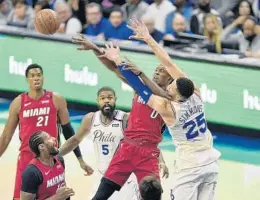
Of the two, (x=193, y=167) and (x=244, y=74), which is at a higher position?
(x=244, y=74)

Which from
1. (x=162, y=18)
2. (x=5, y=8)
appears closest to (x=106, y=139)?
(x=162, y=18)

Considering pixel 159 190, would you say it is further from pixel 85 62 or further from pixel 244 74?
pixel 85 62

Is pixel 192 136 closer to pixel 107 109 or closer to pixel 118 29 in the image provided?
pixel 107 109

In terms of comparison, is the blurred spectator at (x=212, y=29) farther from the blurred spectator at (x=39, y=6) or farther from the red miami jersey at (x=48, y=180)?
the red miami jersey at (x=48, y=180)

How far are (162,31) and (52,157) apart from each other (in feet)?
29.8

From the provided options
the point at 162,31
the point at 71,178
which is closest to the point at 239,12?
the point at 162,31

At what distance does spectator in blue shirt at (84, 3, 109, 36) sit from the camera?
62.8 ft

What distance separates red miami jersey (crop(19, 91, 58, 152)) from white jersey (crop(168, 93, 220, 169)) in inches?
62.5

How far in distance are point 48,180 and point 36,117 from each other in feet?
6.04

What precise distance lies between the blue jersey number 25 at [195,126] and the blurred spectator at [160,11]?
8.21m

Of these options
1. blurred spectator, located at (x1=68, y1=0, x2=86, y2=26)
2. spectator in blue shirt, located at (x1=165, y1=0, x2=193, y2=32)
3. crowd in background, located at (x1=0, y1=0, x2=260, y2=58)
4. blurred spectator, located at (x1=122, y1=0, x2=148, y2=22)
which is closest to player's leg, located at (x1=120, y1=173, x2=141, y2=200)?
crowd in background, located at (x1=0, y1=0, x2=260, y2=58)

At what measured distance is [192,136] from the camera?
11.1m

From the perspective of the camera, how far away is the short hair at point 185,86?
10.8 meters

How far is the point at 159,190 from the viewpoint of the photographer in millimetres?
9094
